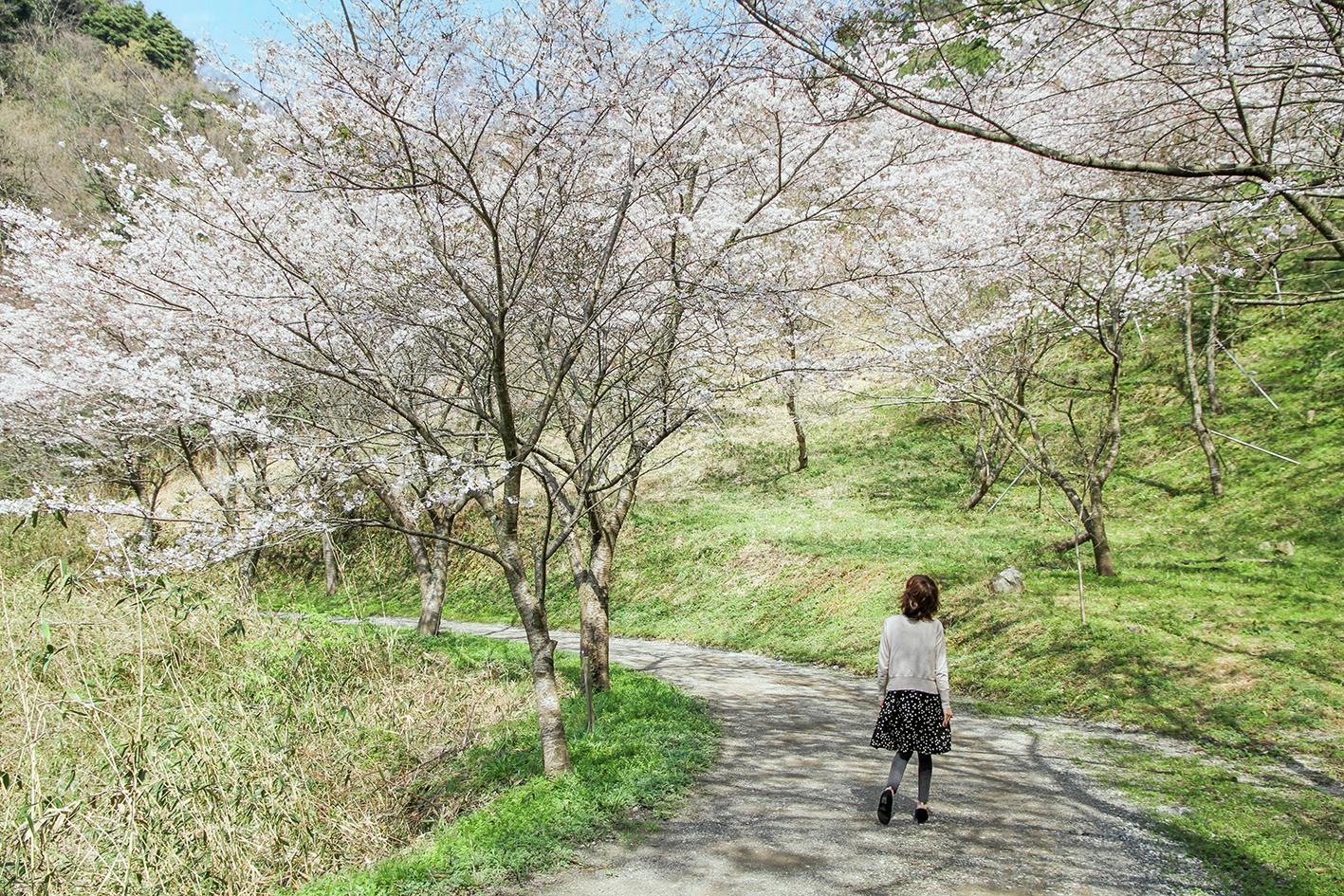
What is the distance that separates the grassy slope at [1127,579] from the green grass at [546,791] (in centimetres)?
266

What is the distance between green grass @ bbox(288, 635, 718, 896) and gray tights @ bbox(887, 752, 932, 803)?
1.55m

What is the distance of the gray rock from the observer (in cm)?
1098

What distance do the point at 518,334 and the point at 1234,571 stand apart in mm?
10010

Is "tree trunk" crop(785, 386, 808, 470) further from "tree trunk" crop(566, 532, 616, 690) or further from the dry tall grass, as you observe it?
the dry tall grass

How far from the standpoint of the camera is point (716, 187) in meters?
6.93

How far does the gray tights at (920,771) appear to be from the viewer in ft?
15.8

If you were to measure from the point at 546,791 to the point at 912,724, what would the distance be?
2506mm

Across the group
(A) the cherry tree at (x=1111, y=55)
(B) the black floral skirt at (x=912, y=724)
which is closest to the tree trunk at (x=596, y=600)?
(B) the black floral skirt at (x=912, y=724)

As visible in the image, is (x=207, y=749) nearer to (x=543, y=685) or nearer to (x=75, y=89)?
(x=543, y=685)

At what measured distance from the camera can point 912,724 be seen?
4867 mm

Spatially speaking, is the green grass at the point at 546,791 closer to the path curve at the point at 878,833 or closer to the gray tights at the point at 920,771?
the path curve at the point at 878,833

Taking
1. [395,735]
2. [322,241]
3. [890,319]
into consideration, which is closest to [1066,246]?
[890,319]

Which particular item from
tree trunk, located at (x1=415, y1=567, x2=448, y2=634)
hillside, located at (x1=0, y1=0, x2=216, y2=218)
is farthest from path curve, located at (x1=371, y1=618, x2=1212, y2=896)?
hillside, located at (x1=0, y1=0, x2=216, y2=218)

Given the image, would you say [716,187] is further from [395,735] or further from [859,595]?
[859,595]
